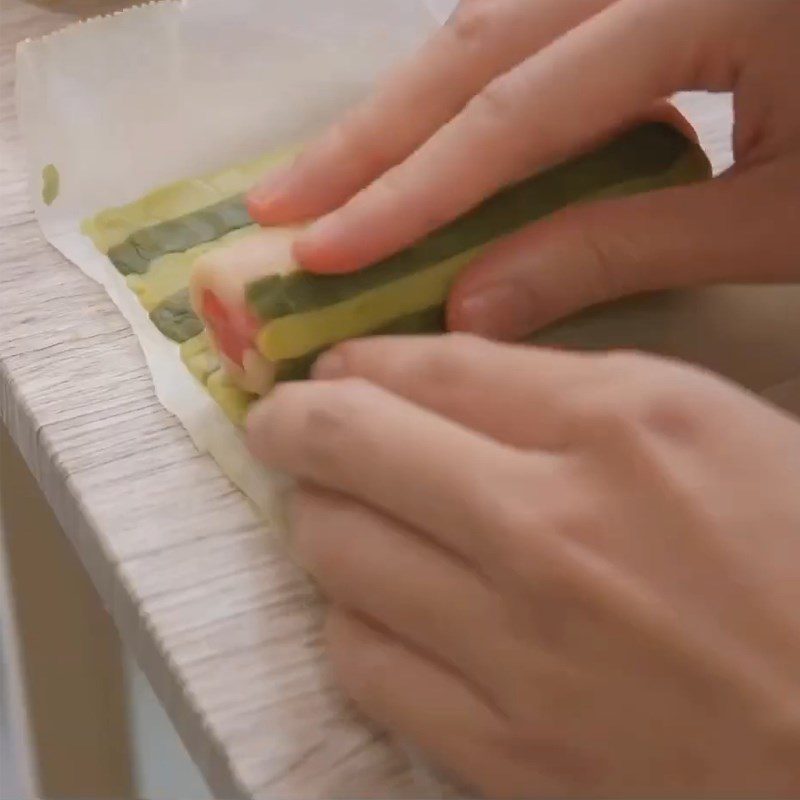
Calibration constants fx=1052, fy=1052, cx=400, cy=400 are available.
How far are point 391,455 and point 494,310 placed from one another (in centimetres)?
8

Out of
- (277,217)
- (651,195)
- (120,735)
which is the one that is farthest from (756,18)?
(120,735)

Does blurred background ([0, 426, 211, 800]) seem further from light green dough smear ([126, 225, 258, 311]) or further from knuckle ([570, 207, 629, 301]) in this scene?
knuckle ([570, 207, 629, 301])

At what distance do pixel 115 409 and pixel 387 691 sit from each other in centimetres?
14

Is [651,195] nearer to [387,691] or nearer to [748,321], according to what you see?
[748,321]

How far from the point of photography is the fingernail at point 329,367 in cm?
31

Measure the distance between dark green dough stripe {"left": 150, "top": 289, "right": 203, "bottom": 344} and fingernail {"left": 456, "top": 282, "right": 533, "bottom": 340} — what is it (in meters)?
0.10

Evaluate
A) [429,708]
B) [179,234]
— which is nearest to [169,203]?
[179,234]

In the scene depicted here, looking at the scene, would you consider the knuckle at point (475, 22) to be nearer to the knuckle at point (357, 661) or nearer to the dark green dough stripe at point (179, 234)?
the dark green dough stripe at point (179, 234)

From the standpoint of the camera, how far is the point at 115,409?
0.35m

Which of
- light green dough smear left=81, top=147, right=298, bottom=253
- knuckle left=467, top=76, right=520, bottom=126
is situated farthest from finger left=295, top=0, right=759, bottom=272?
light green dough smear left=81, top=147, right=298, bottom=253

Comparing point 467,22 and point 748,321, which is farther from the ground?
point 467,22

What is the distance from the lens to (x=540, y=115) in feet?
1.08

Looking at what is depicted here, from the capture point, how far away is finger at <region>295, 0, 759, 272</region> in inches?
12.5

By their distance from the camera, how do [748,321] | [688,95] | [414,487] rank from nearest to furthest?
[414,487]
[748,321]
[688,95]
